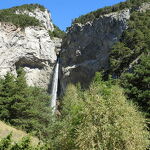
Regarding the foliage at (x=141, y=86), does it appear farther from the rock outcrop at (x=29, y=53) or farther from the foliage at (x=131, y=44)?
the rock outcrop at (x=29, y=53)

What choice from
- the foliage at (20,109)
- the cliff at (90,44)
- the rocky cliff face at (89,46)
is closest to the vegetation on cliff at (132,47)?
the cliff at (90,44)

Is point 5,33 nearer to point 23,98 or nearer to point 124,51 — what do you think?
point 124,51

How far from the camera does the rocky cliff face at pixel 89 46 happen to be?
171 ft

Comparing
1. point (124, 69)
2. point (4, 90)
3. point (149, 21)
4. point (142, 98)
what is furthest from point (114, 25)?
point (142, 98)

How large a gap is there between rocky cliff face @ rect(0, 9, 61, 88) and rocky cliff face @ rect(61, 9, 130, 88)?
2.94 metres

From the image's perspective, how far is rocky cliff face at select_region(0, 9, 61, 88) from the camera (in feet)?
186

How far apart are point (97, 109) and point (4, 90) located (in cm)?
2055

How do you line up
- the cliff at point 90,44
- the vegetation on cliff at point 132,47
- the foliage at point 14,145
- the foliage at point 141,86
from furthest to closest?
the cliff at point 90,44 → the vegetation on cliff at point 132,47 → the foliage at point 141,86 → the foliage at point 14,145

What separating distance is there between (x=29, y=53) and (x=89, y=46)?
1007cm

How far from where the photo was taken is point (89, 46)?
55.1 m

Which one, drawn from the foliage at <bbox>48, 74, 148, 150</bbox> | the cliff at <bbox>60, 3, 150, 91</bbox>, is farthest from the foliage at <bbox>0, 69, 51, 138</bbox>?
the cliff at <bbox>60, 3, 150, 91</bbox>

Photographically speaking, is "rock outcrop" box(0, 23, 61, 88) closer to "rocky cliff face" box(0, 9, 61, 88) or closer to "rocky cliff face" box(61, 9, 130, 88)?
"rocky cliff face" box(0, 9, 61, 88)

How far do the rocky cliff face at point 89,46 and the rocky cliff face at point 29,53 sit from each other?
9.63 feet

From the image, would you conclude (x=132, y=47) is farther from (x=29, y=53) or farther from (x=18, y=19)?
(x=18, y=19)
